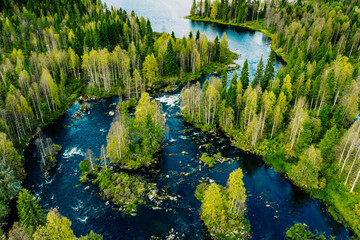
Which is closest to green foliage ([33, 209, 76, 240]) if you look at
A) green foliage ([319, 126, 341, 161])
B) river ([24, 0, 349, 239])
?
river ([24, 0, 349, 239])

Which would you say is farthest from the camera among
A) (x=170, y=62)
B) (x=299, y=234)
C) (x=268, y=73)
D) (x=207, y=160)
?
(x=170, y=62)

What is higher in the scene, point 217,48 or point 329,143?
point 217,48

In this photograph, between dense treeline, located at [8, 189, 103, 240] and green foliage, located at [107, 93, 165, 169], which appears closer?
dense treeline, located at [8, 189, 103, 240]

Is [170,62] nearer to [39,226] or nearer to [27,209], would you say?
[27,209]

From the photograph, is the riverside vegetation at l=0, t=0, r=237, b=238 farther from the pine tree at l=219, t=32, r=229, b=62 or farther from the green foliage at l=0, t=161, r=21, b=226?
the pine tree at l=219, t=32, r=229, b=62

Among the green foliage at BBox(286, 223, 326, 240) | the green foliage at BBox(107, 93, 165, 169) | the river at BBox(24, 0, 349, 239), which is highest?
the green foliage at BBox(107, 93, 165, 169)

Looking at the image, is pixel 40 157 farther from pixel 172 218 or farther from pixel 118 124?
pixel 172 218

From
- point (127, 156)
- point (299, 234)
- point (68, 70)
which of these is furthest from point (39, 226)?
point (68, 70)

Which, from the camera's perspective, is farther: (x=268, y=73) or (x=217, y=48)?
(x=217, y=48)
